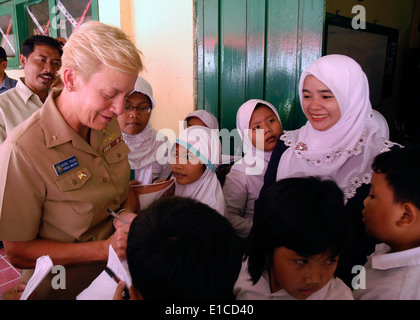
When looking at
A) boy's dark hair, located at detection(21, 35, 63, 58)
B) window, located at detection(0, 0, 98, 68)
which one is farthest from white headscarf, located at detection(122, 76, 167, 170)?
window, located at detection(0, 0, 98, 68)

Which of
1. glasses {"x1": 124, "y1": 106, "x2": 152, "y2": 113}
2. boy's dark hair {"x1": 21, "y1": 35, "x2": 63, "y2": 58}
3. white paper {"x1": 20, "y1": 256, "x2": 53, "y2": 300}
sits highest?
boy's dark hair {"x1": 21, "y1": 35, "x2": 63, "y2": 58}

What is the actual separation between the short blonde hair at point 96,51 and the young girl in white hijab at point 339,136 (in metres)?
0.99

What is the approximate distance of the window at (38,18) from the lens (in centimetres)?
386

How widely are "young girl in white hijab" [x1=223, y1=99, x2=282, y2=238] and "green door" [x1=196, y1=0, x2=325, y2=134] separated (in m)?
0.29

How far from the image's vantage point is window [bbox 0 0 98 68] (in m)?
3.86

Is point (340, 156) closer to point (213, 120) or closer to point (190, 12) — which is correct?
point (213, 120)

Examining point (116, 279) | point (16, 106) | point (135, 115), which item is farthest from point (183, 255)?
point (16, 106)

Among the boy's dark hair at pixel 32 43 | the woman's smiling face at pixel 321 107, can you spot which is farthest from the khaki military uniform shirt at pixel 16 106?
the woman's smiling face at pixel 321 107

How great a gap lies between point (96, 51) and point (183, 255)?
83 cm

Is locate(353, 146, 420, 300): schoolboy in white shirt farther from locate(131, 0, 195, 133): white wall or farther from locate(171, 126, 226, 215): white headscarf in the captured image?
locate(131, 0, 195, 133): white wall

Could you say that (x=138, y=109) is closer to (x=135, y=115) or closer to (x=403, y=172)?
(x=135, y=115)

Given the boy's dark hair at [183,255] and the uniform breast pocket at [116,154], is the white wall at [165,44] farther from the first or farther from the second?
the boy's dark hair at [183,255]

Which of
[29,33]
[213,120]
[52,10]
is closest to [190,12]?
[213,120]

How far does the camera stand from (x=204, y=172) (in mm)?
1983
